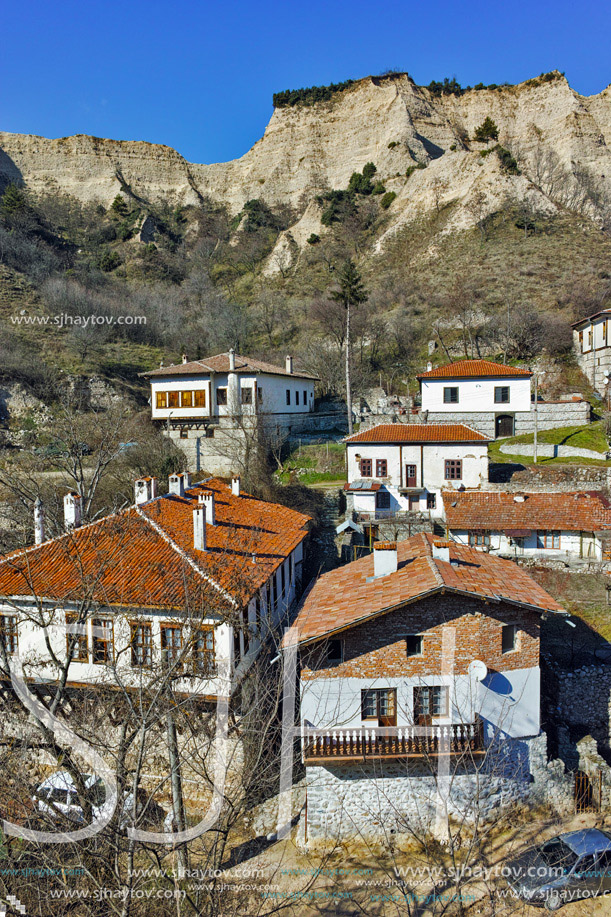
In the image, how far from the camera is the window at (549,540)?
2131 centimetres

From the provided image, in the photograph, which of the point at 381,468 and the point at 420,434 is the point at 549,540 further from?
the point at 381,468

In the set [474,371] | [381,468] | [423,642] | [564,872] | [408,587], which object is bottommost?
[564,872]

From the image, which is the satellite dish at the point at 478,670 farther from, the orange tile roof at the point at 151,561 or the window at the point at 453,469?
the window at the point at 453,469

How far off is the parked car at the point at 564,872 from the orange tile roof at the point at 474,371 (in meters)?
25.1

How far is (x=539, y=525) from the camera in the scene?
21016mm

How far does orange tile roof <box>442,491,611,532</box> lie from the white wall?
404 inches

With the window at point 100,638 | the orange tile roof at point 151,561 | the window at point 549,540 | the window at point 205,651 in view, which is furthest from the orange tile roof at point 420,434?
the window at point 100,638

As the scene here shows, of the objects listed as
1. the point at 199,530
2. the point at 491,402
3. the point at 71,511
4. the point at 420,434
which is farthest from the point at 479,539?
the point at 71,511

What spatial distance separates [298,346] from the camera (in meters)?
51.6

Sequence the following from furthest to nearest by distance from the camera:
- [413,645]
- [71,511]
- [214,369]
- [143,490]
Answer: [214,369]
[143,490]
[71,511]
[413,645]

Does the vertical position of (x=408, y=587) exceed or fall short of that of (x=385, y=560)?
it falls short

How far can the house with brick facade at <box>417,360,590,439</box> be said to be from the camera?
32.1 m

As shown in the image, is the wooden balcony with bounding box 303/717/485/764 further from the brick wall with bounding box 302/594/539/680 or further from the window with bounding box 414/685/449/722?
the brick wall with bounding box 302/594/539/680

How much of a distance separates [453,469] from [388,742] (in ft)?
53.6
